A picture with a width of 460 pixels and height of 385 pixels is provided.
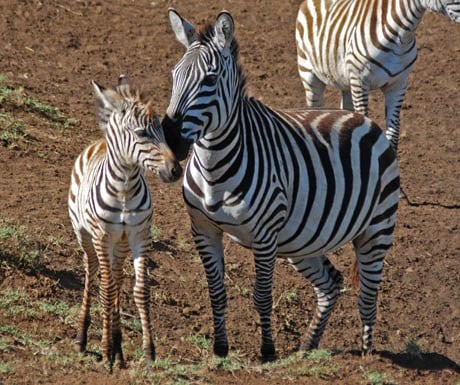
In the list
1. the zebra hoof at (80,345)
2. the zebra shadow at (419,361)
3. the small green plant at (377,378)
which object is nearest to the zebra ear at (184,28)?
the zebra hoof at (80,345)

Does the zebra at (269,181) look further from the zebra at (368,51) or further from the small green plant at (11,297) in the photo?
the zebra at (368,51)

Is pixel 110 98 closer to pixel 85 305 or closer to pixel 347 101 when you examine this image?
pixel 85 305

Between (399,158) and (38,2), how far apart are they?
19.6 feet

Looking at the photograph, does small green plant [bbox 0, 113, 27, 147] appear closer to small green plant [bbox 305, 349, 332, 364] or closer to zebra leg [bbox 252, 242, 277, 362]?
zebra leg [bbox 252, 242, 277, 362]

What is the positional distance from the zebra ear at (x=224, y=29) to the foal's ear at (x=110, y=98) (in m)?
0.84

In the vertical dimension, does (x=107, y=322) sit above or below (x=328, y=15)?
below

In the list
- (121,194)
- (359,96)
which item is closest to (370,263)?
(121,194)

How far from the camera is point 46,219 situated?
11.0 m

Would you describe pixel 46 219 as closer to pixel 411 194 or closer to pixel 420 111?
pixel 411 194

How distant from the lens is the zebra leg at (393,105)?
43.1 feet

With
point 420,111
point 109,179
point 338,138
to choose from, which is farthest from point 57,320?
point 420,111

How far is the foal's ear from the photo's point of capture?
805 cm

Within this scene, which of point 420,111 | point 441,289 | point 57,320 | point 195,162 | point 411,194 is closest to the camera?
point 195,162

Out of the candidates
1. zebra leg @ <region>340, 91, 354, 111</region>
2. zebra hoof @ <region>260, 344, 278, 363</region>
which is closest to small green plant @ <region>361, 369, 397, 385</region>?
zebra hoof @ <region>260, 344, 278, 363</region>
